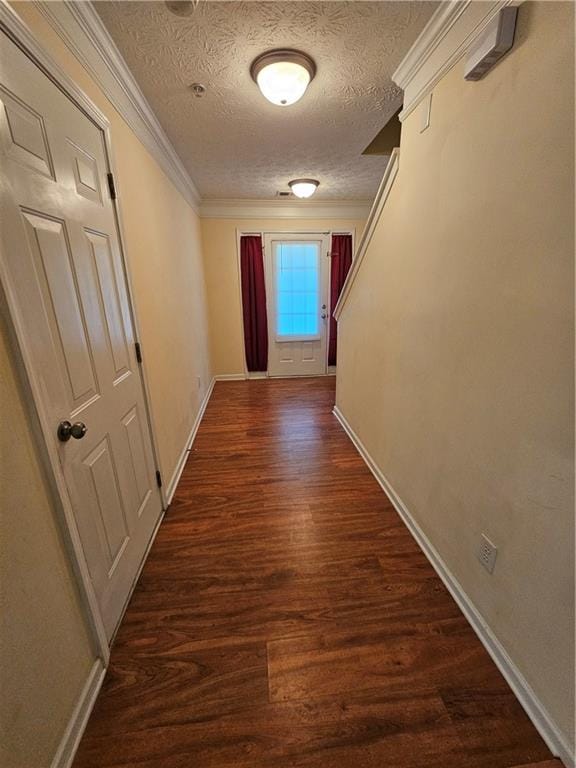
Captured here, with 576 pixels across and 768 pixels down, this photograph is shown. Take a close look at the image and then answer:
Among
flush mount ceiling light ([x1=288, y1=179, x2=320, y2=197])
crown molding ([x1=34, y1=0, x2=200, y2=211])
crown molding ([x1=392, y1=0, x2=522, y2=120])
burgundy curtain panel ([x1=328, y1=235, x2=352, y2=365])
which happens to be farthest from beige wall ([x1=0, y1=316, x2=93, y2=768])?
burgundy curtain panel ([x1=328, y1=235, x2=352, y2=365])

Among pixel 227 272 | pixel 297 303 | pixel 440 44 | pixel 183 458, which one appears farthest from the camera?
pixel 297 303

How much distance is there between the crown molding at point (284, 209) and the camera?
4.05m

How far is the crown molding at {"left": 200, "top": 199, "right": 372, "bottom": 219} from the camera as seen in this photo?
13.3 ft

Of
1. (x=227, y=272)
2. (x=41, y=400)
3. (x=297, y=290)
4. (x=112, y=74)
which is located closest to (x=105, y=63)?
(x=112, y=74)

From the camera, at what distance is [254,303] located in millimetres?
4527

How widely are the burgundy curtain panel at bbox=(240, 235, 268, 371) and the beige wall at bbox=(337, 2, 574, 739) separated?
2880 millimetres

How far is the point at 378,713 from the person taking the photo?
1.04 meters

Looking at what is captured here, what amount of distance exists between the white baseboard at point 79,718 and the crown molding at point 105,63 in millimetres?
2304

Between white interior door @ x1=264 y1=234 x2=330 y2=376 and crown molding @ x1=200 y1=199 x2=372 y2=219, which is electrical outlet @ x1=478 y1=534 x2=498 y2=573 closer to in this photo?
white interior door @ x1=264 y1=234 x2=330 y2=376

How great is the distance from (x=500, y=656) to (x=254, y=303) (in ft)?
14.0

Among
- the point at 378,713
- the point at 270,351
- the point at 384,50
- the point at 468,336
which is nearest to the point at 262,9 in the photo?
the point at 384,50

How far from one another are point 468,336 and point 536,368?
34 centimetres

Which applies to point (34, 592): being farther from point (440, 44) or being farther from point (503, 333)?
point (440, 44)

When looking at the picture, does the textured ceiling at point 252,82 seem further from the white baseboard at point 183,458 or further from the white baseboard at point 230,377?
the white baseboard at point 230,377
